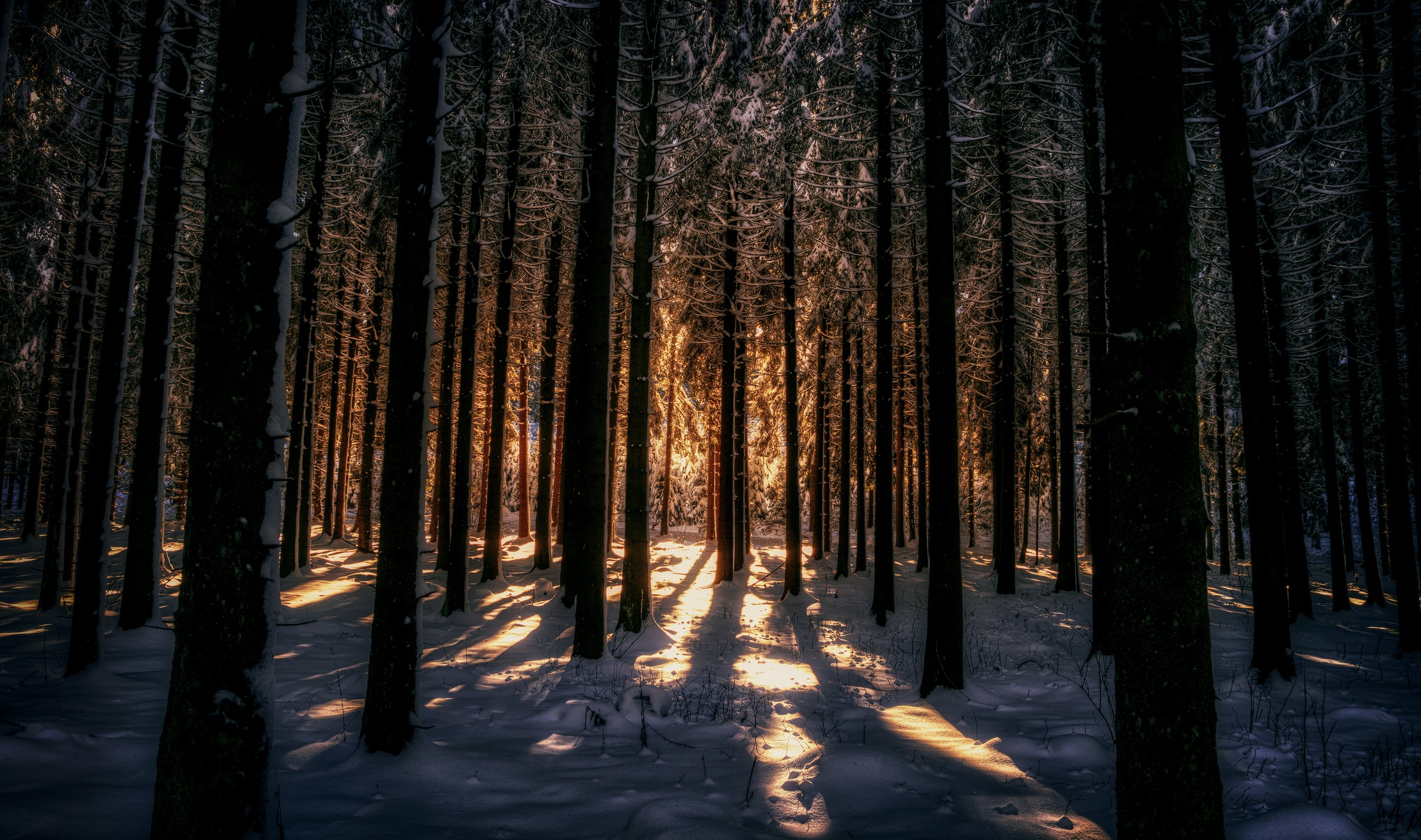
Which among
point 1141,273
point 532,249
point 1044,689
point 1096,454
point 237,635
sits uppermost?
point 532,249

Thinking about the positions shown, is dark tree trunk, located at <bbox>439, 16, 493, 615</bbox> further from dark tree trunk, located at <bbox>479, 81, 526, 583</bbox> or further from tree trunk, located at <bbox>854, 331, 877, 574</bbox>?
tree trunk, located at <bbox>854, 331, 877, 574</bbox>

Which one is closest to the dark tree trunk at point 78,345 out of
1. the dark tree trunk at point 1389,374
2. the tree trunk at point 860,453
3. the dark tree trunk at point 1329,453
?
the tree trunk at point 860,453

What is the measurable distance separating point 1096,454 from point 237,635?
448 inches

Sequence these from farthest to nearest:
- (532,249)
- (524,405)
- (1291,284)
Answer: (524,405)
(532,249)
(1291,284)

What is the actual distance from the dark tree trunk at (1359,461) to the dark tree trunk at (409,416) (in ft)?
61.8

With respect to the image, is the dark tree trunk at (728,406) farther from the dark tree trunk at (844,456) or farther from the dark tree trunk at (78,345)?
the dark tree trunk at (78,345)

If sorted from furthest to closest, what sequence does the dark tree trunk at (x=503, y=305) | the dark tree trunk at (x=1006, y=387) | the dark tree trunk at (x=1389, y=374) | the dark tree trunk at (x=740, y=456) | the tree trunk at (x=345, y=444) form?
the tree trunk at (x=345, y=444), the dark tree trunk at (x=740, y=456), the dark tree trunk at (x=1006, y=387), the dark tree trunk at (x=503, y=305), the dark tree trunk at (x=1389, y=374)

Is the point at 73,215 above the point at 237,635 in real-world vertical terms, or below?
above

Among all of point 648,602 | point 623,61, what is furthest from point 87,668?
point 623,61

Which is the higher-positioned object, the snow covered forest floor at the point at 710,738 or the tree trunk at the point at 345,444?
the tree trunk at the point at 345,444

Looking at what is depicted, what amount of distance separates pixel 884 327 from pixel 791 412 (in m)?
3.35

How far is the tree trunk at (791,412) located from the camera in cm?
1352

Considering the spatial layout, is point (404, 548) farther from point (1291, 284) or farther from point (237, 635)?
point (1291, 284)

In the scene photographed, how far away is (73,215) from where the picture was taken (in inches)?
461
